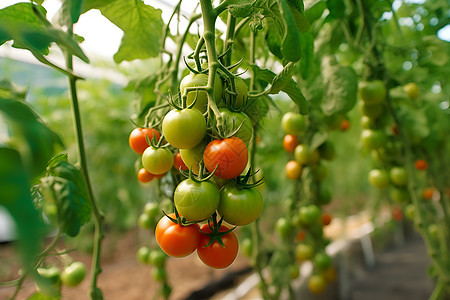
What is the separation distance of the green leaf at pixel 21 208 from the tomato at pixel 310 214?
0.85 m

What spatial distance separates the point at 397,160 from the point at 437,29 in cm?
43

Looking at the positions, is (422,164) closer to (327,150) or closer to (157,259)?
(327,150)

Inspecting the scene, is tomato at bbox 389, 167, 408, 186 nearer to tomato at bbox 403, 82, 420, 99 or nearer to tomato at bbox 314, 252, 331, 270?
tomato at bbox 403, 82, 420, 99

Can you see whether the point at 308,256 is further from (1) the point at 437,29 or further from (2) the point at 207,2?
(2) the point at 207,2

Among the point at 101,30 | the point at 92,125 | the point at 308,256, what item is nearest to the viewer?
the point at 308,256

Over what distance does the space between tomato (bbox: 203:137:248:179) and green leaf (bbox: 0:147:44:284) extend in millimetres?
172

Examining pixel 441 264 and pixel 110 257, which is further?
pixel 110 257

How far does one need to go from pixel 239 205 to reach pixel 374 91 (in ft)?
1.95

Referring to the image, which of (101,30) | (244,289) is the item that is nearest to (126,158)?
(101,30)

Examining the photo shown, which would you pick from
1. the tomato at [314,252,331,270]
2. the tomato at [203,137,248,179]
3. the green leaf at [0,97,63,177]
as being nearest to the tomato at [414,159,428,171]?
the tomato at [314,252,331,270]

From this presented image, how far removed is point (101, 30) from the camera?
2.01m

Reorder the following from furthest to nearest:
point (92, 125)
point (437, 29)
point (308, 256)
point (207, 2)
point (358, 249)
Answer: point (358, 249) < point (92, 125) < point (308, 256) < point (437, 29) < point (207, 2)

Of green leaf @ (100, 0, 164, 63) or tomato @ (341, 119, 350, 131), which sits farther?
tomato @ (341, 119, 350, 131)

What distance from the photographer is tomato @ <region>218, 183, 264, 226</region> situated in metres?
0.33
